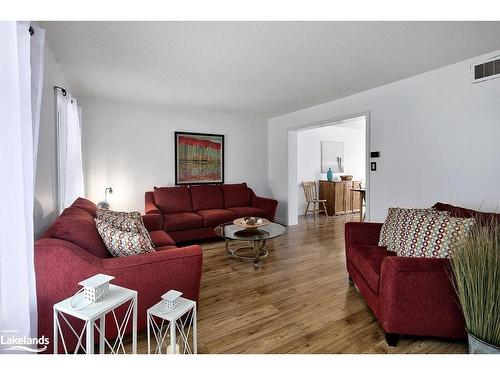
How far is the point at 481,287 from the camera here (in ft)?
4.48

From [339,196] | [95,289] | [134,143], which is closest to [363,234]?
[95,289]

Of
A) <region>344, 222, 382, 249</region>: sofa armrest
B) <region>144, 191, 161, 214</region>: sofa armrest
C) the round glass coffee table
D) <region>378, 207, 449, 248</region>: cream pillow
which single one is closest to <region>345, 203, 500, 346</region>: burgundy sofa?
<region>378, 207, 449, 248</region>: cream pillow

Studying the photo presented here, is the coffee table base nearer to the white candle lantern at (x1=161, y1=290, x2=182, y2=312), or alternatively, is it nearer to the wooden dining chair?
the white candle lantern at (x1=161, y1=290, x2=182, y2=312)

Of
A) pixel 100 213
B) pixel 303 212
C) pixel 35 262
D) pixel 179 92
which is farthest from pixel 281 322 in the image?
pixel 303 212

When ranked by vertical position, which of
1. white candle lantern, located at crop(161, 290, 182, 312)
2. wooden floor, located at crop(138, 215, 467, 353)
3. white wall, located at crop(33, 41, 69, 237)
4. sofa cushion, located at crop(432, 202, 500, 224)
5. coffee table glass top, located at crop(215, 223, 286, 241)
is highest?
white wall, located at crop(33, 41, 69, 237)

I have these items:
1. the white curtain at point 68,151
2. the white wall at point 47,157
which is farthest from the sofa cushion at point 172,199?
the white wall at point 47,157

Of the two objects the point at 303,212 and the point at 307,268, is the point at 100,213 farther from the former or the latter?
the point at 303,212

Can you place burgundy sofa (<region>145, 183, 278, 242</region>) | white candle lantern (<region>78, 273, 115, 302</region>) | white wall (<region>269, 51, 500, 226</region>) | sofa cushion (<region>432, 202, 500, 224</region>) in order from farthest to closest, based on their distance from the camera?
burgundy sofa (<region>145, 183, 278, 242</region>) → white wall (<region>269, 51, 500, 226</region>) → sofa cushion (<region>432, 202, 500, 224</region>) → white candle lantern (<region>78, 273, 115, 302</region>)

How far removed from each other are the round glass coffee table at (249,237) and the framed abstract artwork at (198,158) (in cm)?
157

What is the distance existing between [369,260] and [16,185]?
2327mm

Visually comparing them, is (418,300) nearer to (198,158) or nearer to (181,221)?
(181,221)

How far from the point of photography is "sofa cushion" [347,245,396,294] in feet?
6.47

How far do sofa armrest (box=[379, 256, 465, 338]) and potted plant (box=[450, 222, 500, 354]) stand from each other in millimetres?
224
